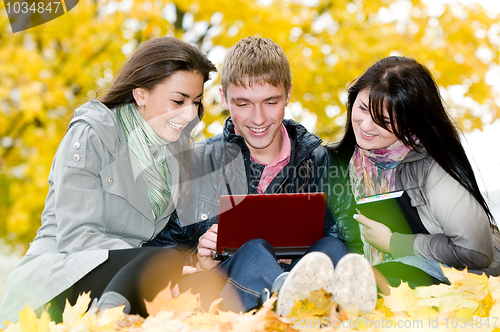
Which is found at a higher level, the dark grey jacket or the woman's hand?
the dark grey jacket

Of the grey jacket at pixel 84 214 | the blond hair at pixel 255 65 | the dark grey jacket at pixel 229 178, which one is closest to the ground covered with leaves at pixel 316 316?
the grey jacket at pixel 84 214

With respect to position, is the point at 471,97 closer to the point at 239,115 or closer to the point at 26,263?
the point at 239,115

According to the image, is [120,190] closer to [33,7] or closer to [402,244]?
[402,244]

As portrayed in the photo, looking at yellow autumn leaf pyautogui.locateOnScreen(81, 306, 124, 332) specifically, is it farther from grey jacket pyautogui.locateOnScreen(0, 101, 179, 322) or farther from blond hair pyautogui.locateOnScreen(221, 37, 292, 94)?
blond hair pyautogui.locateOnScreen(221, 37, 292, 94)

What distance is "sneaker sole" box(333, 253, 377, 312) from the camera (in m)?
1.32

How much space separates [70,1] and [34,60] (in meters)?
0.64

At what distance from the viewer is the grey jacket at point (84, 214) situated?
5.39 feet

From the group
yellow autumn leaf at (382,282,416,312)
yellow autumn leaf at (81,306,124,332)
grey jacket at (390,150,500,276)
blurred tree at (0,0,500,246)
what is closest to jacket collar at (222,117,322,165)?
grey jacket at (390,150,500,276)

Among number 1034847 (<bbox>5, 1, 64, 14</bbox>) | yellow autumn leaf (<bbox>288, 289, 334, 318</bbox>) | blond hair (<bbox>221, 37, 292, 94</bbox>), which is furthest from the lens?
number 1034847 (<bbox>5, 1, 64, 14</bbox>)

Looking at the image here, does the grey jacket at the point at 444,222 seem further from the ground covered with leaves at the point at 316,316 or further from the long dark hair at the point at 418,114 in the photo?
the ground covered with leaves at the point at 316,316

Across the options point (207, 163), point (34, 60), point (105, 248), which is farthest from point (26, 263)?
point (34, 60)

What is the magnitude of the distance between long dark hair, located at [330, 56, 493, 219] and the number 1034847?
320 cm

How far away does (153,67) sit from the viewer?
2.13 metres

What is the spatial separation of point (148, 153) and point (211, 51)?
9.89ft
